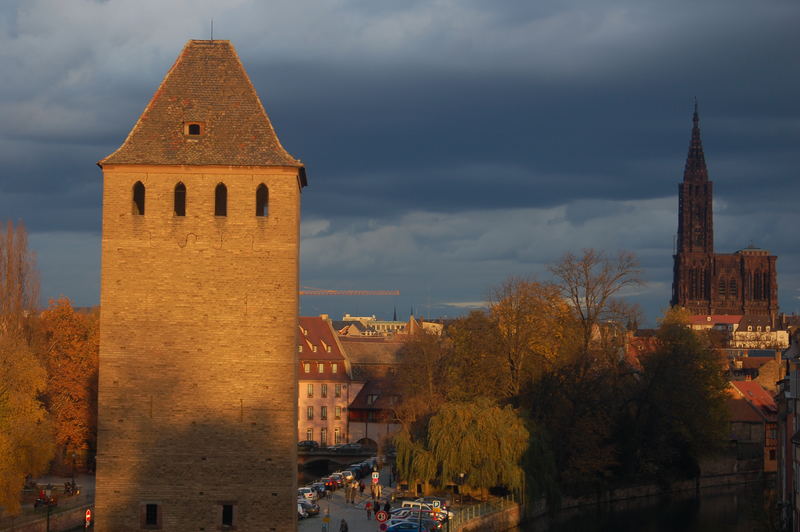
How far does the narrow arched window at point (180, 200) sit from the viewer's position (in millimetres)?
31031

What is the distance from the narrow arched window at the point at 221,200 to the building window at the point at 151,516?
780 centimetres

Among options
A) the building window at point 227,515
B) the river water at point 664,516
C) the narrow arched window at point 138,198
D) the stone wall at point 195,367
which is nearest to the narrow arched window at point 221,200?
the stone wall at point 195,367

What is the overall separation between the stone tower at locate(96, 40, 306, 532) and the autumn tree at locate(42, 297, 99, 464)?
102 ft

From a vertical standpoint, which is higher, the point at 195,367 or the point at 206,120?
the point at 206,120

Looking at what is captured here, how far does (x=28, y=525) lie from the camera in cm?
4281

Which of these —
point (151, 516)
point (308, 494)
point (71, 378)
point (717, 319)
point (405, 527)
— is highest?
point (717, 319)

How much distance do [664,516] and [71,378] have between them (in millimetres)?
32015

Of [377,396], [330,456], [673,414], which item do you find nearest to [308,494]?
A: [673,414]

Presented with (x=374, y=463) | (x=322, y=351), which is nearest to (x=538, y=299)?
(x=374, y=463)

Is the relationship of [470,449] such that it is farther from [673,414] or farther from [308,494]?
[673,414]

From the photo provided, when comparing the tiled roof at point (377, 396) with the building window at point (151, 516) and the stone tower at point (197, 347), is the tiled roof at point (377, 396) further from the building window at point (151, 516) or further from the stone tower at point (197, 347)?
the building window at point (151, 516)

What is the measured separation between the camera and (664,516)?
5931cm

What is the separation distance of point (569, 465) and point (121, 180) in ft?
112

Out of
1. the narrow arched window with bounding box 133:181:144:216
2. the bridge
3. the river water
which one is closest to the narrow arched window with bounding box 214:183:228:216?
the narrow arched window with bounding box 133:181:144:216
